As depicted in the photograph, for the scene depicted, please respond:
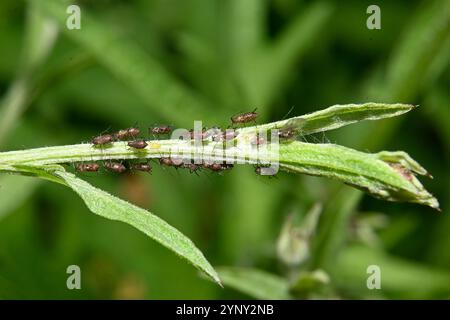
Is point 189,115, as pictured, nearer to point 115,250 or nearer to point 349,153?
point 115,250

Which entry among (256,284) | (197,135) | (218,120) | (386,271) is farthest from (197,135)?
(386,271)

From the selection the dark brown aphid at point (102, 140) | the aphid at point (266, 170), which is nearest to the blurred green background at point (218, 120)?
the aphid at point (266, 170)

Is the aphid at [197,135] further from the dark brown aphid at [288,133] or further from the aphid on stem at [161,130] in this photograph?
the aphid on stem at [161,130]

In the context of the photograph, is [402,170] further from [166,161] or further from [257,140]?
[166,161]

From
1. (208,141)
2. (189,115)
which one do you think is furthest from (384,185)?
(189,115)

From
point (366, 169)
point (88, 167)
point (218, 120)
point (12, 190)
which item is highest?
point (218, 120)
